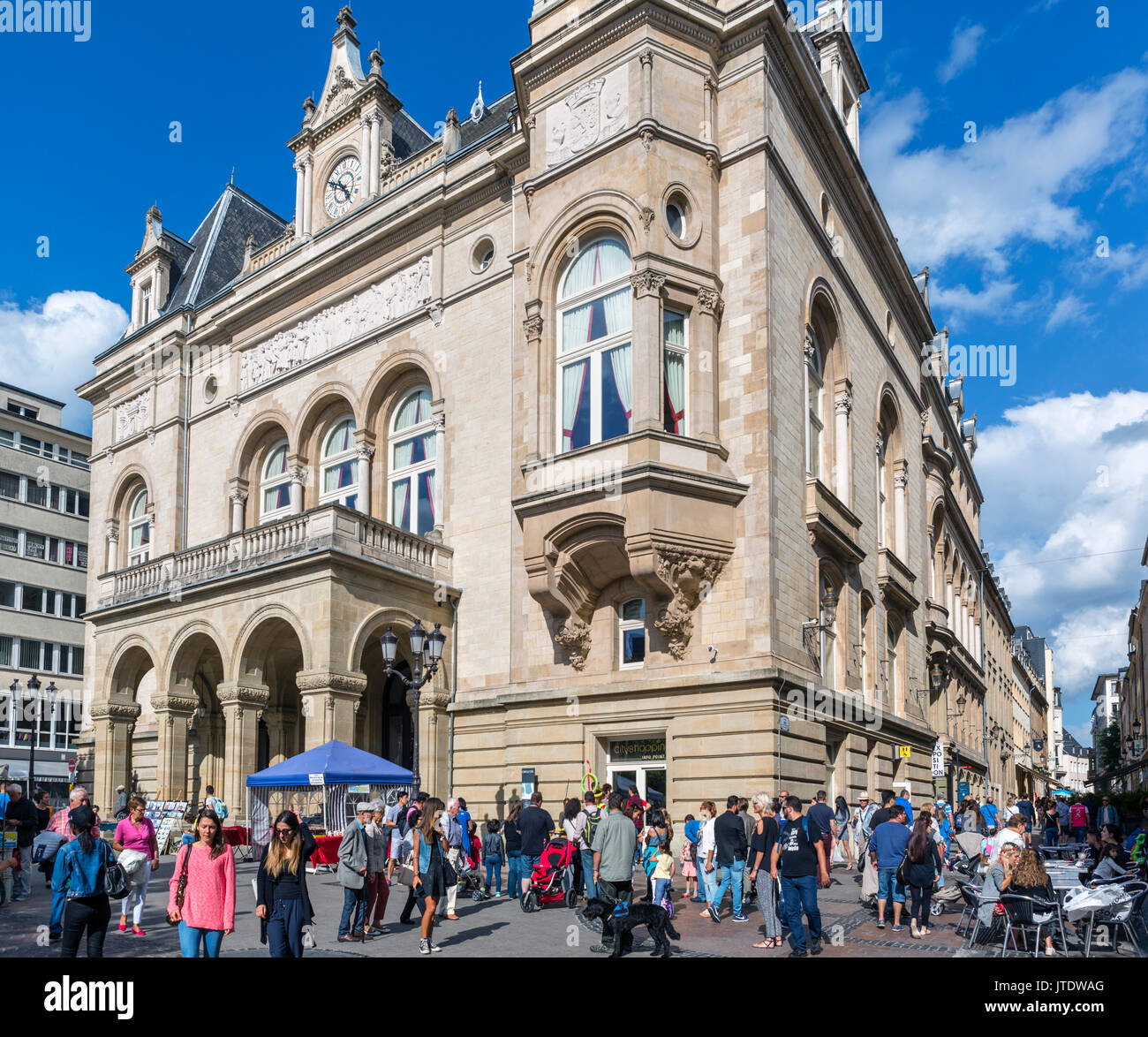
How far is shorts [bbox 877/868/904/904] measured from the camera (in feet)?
51.3

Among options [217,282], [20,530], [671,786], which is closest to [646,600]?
[671,786]

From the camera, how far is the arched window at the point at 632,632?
23.6 metres

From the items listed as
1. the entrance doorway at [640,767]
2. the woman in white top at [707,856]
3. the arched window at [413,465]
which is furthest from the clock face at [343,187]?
the woman in white top at [707,856]

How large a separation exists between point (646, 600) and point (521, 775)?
502 cm

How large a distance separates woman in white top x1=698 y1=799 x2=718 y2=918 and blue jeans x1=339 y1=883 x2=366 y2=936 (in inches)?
218

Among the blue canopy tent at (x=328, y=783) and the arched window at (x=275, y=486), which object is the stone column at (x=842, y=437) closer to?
the blue canopy tent at (x=328, y=783)

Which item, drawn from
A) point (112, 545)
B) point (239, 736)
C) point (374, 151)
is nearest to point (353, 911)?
point (239, 736)

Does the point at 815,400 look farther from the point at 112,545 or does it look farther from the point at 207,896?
the point at 112,545

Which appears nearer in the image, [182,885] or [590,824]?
[182,885]

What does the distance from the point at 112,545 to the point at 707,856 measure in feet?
102

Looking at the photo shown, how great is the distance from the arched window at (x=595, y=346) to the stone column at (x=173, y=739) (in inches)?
537

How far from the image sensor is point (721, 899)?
17234 mm

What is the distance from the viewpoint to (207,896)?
10031 mm

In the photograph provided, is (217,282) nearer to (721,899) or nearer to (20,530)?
(20,530)
